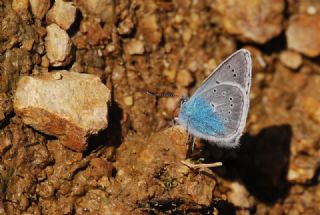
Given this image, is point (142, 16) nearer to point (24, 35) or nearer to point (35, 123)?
point (24, 35)

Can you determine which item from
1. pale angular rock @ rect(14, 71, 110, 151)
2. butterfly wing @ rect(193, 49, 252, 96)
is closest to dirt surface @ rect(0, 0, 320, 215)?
pale angular rock @ rect(14, 71, 110, 151)

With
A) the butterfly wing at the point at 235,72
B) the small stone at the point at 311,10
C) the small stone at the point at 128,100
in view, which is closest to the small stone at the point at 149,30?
the small stone at the point at 128,100

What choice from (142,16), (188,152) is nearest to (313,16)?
(142,16)

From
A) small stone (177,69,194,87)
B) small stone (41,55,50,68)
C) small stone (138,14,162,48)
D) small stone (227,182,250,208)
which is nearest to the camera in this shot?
small stone (41,55,50,68)

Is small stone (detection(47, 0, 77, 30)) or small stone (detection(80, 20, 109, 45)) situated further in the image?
small stone (detection(80, 20, 109, 45))

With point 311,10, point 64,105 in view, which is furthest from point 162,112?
point 311,10

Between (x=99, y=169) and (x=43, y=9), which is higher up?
(x=43, y=9)

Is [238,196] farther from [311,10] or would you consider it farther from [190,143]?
[311,10]

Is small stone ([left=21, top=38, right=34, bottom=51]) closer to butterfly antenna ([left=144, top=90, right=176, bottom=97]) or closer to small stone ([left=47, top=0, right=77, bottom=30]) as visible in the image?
small stone ([left=47, top=0, right=77, bottom=30])
